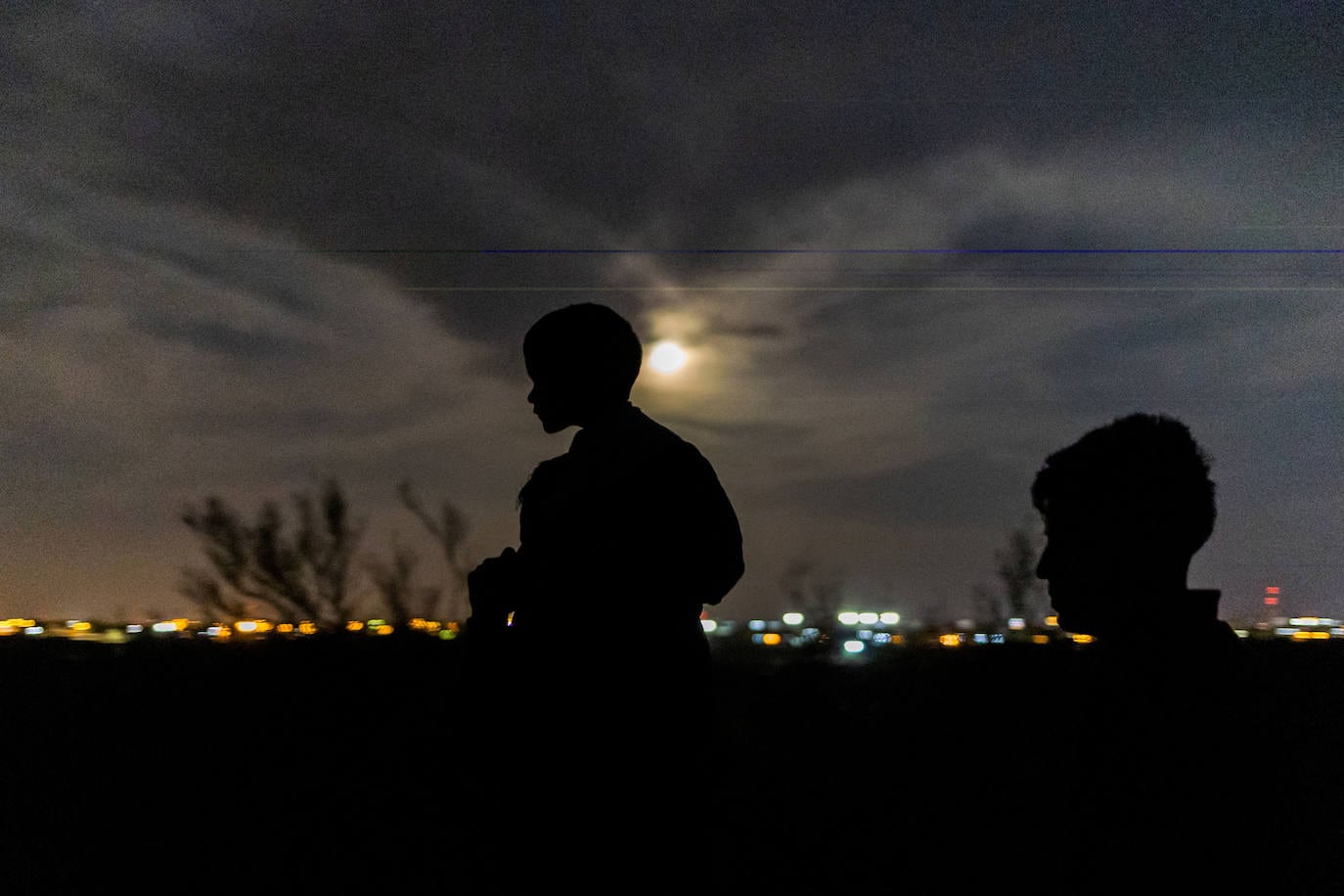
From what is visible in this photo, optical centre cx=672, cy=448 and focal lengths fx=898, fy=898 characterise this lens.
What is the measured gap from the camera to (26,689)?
5.63m

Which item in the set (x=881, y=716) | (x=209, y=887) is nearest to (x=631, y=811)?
(x=209, y=887)

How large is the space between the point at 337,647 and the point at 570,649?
5.38 meters

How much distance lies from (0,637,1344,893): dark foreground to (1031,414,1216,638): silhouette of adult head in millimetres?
1922

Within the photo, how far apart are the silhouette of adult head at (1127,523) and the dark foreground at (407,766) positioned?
1.92m

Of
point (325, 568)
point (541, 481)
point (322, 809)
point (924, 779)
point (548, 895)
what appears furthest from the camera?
point (325, 568)

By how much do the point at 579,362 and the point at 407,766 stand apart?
171 inches

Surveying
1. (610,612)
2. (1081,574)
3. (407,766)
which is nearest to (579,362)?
(610,612)

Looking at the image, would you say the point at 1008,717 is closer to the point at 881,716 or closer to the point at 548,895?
the point at 881,716

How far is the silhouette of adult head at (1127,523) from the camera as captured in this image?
145cm

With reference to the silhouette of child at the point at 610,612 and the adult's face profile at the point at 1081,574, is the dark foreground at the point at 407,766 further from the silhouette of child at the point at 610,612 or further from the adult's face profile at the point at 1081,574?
the adult's face profile at the point at 1081,574

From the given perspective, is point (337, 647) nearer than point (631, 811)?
No

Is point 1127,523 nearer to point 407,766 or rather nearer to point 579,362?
point 579,362

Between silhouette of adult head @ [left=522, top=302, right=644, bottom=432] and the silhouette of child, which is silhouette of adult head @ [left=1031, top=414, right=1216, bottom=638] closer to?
the silhouette of child

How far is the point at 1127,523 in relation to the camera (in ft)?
4.86
